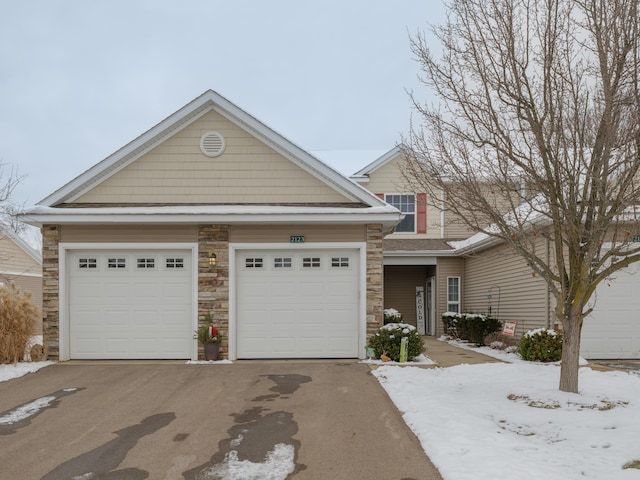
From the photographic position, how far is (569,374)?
24.2 feet

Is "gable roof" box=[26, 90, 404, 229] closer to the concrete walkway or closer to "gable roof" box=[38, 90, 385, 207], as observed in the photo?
"gable roof" box=[38, 90, 385, 207]

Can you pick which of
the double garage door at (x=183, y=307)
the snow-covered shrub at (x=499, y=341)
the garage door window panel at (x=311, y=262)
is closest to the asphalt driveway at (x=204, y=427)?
the double garage door at (x=183, y=307)

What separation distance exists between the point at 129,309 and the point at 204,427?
5.64 m

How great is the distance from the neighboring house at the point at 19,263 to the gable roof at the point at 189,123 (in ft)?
33.8

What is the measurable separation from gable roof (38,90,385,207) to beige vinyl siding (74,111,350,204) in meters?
0.11

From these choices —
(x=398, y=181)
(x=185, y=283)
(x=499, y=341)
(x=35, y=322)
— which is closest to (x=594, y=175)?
(x=185, y=283)

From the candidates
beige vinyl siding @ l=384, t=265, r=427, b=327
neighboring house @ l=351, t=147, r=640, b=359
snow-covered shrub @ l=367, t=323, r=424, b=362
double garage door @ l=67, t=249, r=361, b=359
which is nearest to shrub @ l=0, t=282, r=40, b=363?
double garage door @ l=67, t=249, r=361, b=359

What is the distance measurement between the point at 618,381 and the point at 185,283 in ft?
26.7

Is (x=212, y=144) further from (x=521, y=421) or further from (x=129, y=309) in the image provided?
(x=521, y=421)

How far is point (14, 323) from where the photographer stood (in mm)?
10422

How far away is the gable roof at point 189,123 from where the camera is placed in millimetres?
11484

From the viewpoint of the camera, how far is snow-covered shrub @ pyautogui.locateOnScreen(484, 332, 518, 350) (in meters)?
13.9

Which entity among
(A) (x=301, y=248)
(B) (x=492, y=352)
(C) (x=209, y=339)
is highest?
(A) (x=301, y=248)

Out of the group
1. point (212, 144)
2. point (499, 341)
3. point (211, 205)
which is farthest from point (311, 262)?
point (499, 341)
